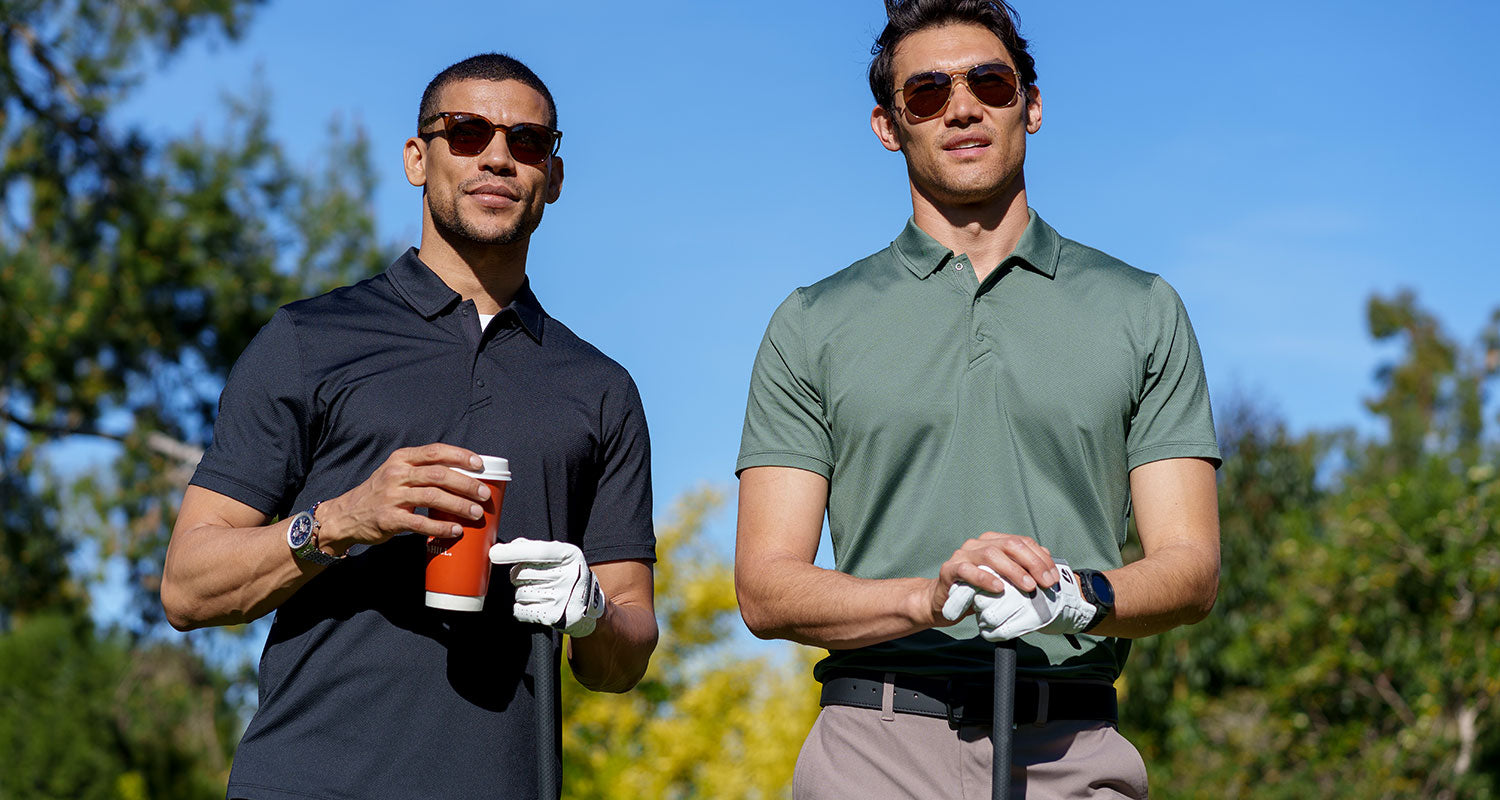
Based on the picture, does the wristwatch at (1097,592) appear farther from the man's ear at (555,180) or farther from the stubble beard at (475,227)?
the man's ear at (555,180)

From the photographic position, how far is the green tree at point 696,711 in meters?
18.6

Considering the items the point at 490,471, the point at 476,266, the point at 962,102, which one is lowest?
the point at 490,471

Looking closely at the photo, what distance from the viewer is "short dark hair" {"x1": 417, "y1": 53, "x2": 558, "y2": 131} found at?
3.87 m

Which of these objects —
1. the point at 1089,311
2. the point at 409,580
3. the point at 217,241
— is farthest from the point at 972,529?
the point at 217,241

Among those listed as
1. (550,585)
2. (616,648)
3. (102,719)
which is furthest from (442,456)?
(102,719)

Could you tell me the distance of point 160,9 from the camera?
15.4m

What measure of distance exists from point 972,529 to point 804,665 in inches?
734

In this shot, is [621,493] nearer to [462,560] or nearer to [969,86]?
[462,560]

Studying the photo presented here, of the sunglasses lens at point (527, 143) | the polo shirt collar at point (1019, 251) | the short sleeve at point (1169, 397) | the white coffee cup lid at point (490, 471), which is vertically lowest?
the white coffee cup lid at point (490, 471)

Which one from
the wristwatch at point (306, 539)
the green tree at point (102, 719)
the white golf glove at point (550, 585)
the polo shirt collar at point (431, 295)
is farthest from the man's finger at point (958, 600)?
the green tree at point (102, 719)

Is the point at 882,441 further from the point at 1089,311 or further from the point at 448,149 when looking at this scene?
the point at 448,149

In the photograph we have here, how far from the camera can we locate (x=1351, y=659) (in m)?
12.6

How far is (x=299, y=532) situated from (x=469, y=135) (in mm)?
1165

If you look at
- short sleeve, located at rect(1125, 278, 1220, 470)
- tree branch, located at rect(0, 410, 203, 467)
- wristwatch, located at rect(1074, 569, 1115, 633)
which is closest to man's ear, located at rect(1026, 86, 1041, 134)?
short sleeve, located at rect(1125, 278, 1220, 470)
